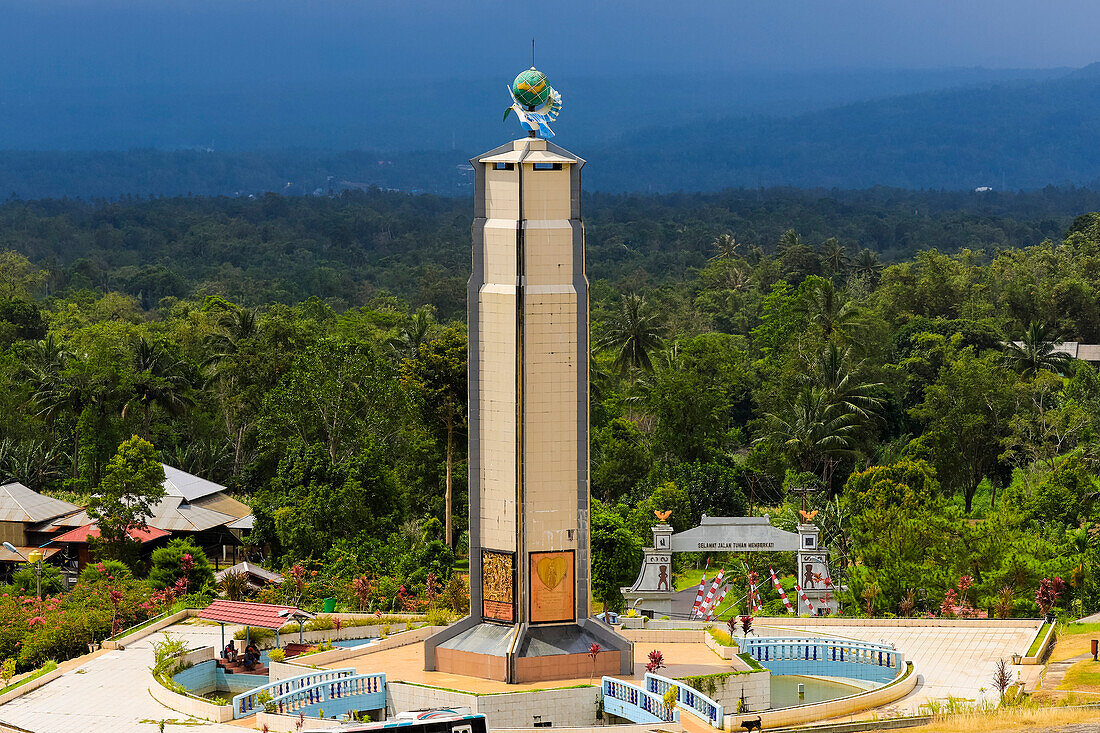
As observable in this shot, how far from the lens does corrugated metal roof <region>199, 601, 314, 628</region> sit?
118 ft

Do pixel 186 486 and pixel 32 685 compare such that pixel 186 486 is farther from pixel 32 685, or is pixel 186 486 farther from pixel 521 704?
pixel 521 704

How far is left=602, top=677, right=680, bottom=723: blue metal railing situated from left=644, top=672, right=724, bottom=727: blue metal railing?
0.77 feet

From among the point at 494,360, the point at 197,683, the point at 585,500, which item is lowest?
the point at 197,683

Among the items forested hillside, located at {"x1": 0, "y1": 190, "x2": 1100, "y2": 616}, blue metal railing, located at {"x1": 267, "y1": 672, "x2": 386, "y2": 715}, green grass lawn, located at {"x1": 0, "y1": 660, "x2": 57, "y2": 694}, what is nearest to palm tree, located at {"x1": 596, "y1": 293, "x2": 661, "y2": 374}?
forested hillside, located at {"x1": 0, "y1": 190, "x2": 1100, "y2": 616}

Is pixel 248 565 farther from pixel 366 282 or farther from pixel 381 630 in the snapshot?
pixel 366 282

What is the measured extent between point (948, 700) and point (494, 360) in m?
10.8

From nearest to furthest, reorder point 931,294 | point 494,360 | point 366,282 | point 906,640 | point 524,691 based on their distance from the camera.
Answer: point 524,691
point 494,360
point 906,640
point 931,294
point 366,282

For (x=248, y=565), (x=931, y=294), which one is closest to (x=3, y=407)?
(x=248, y=565)

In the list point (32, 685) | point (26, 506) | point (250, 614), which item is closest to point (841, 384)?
point (26, 506)

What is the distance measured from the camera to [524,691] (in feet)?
103

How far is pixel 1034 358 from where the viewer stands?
66438 millimetres

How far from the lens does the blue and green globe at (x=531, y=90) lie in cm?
3431

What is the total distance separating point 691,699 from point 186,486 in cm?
3090

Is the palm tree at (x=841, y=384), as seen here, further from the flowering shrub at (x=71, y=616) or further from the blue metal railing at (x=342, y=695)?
the blue metal railing at (x=342, y=695)
